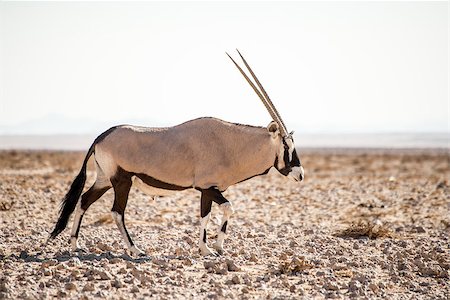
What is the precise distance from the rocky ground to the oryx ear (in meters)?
1.89

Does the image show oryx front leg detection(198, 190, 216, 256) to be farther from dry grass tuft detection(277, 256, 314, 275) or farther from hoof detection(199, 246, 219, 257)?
dry grass tuft detection(277, 256, 314, 275)

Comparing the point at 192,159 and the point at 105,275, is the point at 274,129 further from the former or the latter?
the point at 105,275

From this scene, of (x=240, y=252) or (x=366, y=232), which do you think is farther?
(x=366, y=232)

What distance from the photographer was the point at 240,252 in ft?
36.3

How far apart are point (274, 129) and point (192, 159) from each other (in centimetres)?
137

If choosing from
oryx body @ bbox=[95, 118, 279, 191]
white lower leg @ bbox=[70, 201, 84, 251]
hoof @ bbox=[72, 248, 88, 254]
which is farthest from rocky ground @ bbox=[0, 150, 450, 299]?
oryx body @ bbox=[95, 118, 279, 191]

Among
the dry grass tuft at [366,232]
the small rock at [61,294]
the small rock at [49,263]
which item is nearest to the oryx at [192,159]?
the small rock at [49,263]

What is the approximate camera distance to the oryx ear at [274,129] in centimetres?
1101

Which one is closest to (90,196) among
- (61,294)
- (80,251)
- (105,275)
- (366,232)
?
(80,251)

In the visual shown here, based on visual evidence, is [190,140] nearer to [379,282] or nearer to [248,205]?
[379,282]

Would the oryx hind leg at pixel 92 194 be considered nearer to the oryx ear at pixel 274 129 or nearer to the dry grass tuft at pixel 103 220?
the oryx ear at pixel 274 129

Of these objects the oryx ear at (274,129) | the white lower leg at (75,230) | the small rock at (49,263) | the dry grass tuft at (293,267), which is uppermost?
the oryx ear at (274,129)

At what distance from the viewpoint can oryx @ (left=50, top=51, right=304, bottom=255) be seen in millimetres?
10797

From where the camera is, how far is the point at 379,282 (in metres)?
9.23
